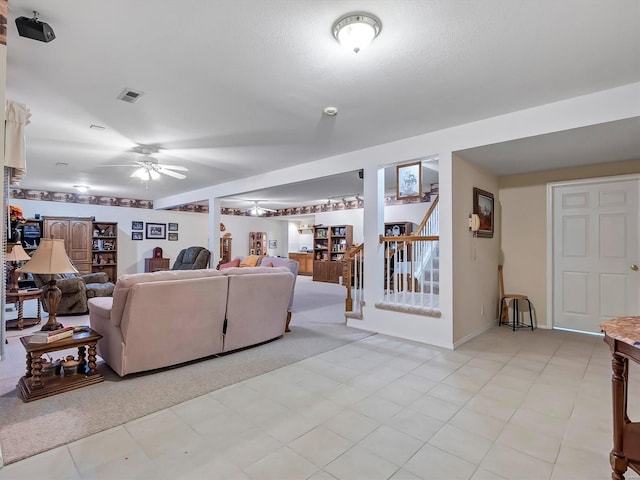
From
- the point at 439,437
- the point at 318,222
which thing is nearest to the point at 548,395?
the point at 439,437

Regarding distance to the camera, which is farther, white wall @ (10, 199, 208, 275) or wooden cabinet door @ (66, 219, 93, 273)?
white wall @ (10, 199, 208, 275)

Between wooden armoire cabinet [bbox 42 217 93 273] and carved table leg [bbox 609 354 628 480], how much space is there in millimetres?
9418

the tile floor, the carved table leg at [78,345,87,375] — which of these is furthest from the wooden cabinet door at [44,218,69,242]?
the tile floor

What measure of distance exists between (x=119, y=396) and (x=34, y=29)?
247 cm

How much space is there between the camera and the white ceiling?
1.82 metres

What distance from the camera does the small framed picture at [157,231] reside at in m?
9.41

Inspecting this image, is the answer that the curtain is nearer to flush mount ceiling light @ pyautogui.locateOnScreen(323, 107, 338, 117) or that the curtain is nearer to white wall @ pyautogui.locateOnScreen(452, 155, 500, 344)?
flush mount ceiling light @ pyautogui.locateOnScreen(323, 107, 338, 117)

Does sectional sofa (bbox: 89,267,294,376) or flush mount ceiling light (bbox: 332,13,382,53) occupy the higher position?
flush mount ceiling light (bbox: 332,13,382,53)

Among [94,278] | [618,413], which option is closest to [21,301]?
[94,278]

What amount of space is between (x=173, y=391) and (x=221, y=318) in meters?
0.81

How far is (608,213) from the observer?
13.2 ft

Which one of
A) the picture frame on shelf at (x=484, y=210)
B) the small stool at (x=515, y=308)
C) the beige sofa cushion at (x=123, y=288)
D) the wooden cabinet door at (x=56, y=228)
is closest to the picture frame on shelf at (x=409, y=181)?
the picture frame on shelf at (x=484, y=210)

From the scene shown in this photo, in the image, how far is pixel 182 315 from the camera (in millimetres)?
2879

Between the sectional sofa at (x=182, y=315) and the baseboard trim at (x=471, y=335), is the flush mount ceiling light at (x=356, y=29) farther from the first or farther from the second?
the baseboard trim at (x=471, y=335)
